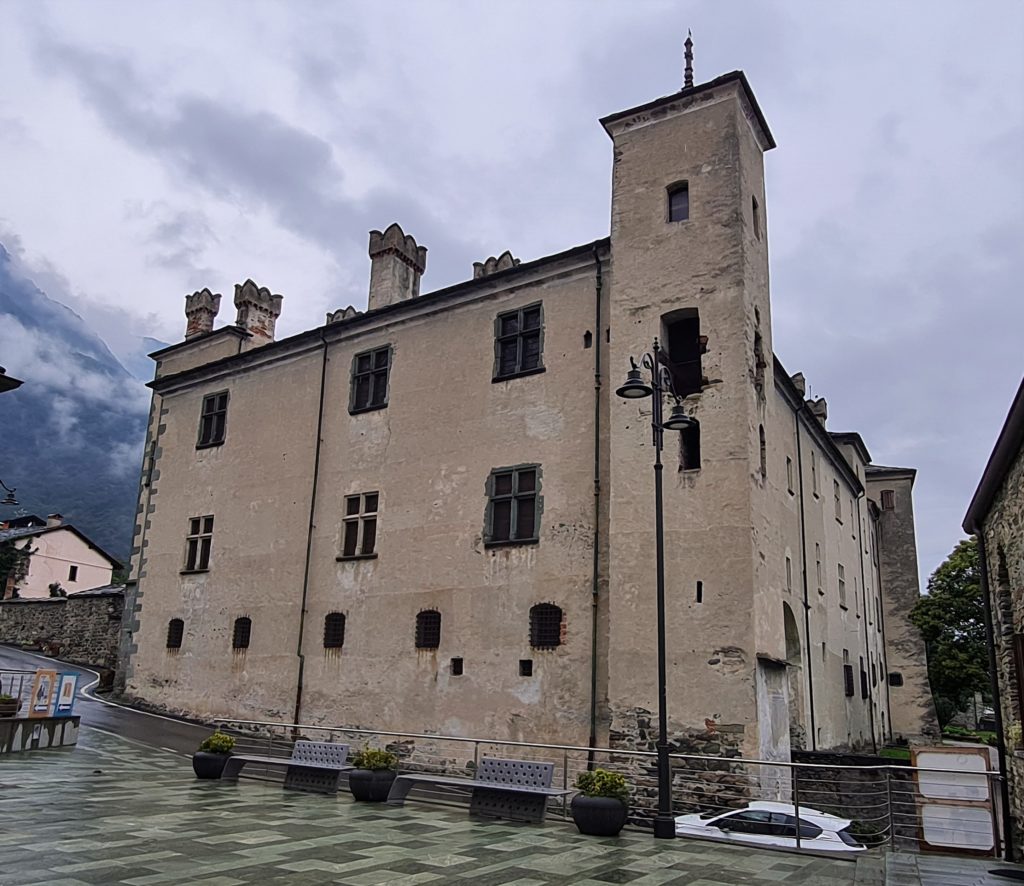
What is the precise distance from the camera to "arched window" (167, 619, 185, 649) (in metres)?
26.0

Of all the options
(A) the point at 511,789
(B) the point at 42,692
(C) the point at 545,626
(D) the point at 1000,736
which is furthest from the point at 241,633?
(D) the point at 1000,736

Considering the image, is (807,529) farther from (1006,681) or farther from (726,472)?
(1006,681)

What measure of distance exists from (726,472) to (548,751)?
6.69 m

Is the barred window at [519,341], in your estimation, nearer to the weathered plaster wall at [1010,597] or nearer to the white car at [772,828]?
the weathered plaster wall at [1010,597]

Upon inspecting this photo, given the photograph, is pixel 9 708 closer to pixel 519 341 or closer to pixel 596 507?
pixel 596 507

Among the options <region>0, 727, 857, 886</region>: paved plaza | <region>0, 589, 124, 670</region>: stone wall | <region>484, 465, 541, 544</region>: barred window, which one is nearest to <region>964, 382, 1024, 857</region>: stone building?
<region>0, 727, 857, 886</region>: paved plaza

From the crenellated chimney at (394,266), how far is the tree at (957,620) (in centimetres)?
2511

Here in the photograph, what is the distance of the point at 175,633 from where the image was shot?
86.0 feet

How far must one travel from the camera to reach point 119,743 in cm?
2002

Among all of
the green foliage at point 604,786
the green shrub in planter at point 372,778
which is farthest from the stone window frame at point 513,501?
the green foliage at point 604,786

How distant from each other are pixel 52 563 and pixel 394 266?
127 feet

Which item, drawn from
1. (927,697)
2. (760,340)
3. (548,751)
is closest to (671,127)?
(760,340)

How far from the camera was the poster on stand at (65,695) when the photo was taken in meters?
18.7

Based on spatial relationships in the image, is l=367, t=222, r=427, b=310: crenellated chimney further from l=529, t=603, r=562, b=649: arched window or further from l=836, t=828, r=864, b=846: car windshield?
l=836, t=828, r=864, b=846: car windshield
